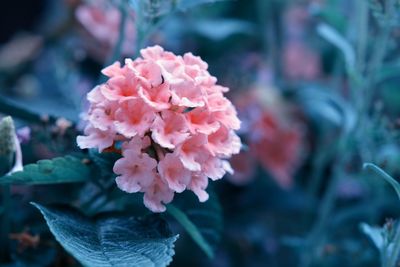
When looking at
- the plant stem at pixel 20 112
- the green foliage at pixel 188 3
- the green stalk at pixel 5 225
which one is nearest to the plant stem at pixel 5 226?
the green stalk at pixel 5 225

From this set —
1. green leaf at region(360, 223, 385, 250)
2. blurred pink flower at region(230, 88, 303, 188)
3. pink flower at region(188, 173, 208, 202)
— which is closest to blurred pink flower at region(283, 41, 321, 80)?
blurred pink flower at region(230, 88, 303, 188)

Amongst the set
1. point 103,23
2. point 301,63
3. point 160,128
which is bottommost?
point 160,128

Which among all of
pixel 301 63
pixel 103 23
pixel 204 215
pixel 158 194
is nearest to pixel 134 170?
pixel 158 194

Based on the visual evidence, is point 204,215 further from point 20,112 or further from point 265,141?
point 265,141

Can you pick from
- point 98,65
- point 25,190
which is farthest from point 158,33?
point 25,190

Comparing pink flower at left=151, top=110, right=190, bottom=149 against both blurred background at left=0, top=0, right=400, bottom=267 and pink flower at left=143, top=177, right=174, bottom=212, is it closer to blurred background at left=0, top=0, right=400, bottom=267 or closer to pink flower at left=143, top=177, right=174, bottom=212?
pink flower at left=143, top=177, right=174, bottom=212

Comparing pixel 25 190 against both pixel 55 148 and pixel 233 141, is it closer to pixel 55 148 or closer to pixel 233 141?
pixel 55 148
